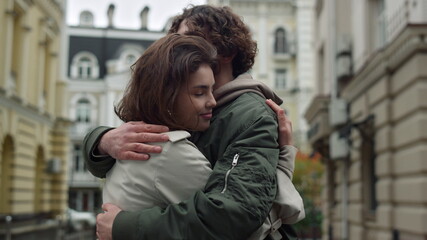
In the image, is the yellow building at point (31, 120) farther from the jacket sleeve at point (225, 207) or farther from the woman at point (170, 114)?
the jacket sleeve at point (225, 207)

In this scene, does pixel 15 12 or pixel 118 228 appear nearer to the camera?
pixel 118 228

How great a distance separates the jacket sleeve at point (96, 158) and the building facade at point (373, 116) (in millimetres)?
6342

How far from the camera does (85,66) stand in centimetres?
4819

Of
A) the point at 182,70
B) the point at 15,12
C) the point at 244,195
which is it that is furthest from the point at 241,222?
the point at 15,12

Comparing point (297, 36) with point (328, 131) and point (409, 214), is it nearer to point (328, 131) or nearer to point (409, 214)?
point (328, 131)

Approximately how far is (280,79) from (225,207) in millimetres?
38882

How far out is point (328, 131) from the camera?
1712 cm

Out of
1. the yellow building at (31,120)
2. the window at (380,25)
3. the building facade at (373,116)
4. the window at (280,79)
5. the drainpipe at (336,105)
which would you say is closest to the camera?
the building facade at (373,116)

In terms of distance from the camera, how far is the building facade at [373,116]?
938cm

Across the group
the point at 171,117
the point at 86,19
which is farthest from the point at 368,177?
the point at 86,19

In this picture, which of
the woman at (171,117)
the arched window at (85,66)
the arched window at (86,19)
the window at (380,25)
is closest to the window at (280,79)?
the arched window at (85,66)

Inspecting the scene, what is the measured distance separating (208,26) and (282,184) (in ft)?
2.27

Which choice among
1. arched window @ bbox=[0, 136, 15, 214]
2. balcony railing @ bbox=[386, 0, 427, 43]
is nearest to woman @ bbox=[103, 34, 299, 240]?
balcony railing @ bbox=[386, 0, 427, 43]

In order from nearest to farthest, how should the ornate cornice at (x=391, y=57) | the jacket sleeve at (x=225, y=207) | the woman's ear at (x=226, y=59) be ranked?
the jacket sleeve at (x=225, y=207), the woman's ear at (x=226, y=59), the ornate cornice at (x=391, y=57)
